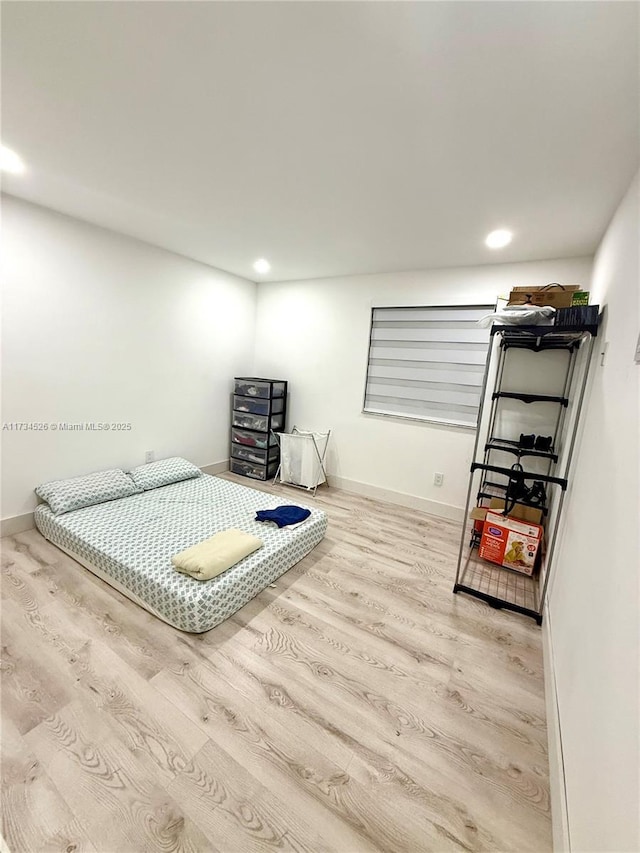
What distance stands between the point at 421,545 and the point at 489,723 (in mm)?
1374

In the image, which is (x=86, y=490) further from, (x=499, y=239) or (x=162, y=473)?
(x=499, y=239)

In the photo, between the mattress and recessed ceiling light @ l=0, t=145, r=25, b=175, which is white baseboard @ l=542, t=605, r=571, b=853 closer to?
the mattress

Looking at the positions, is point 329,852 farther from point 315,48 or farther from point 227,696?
point 315,48

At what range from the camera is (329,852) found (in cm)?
95

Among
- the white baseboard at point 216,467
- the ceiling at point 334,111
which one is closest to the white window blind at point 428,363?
the ceiling at point 334,111

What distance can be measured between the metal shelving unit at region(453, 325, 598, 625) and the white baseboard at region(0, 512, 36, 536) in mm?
3142

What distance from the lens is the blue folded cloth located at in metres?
2.46

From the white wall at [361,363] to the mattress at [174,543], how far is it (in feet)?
3.94

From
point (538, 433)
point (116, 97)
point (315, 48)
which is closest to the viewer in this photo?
point (315, 48)

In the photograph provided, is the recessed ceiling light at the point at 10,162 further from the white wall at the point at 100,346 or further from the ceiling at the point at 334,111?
the white wall at the point at 100,346

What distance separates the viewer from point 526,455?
2420mm

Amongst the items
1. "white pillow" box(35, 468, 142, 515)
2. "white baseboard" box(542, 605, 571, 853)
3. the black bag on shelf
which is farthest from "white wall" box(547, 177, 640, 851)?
"white pillow" box(35, 468, 142, 515)

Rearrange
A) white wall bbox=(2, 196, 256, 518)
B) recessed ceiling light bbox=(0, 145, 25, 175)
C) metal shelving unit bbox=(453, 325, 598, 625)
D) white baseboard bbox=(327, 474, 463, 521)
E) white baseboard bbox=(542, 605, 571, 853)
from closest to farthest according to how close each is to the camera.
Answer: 1. white baseboard bbox=(542, 605, 571, 853)
2. recessed ceiling light bbox=(0, 145, 25, 175)
3. metal shelving unit bbox=(453, 325, 598, 625)
4. white wall bbox=(2, 196, 256, 518)
5. white baseboard bbox=(327, 474, 463, 521)

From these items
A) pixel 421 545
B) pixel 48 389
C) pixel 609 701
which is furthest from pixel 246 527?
pixel 609 701
